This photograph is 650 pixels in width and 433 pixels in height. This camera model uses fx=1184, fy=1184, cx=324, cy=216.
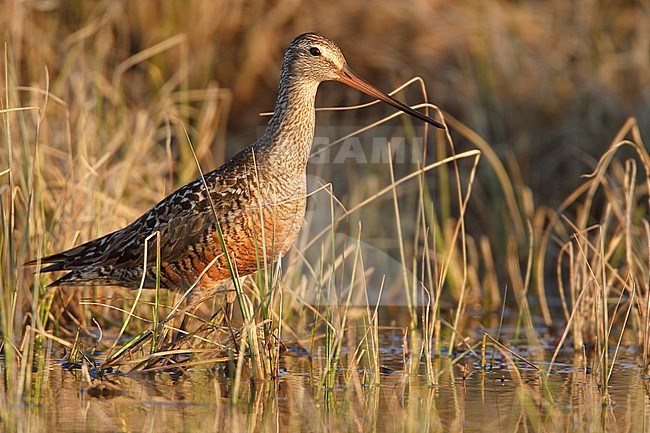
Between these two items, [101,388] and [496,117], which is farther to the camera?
[496,117]

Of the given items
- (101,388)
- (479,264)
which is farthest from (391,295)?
(101,388)

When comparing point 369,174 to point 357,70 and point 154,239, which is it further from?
point 154,239

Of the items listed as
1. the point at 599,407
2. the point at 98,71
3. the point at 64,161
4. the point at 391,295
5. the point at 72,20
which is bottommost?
the point at 599,407

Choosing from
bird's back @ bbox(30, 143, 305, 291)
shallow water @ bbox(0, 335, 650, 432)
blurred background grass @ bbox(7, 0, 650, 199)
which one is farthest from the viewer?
blurred background grass @ bbox(7, 0, 650, 199)

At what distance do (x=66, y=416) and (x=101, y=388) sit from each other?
36 cm

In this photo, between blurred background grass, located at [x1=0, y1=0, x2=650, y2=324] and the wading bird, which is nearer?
the wading bird

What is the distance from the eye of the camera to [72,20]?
33.8ft

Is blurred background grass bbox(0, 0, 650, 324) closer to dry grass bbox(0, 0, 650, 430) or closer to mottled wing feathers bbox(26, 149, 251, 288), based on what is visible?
dry grass bbox(0, 0, 650, 430)

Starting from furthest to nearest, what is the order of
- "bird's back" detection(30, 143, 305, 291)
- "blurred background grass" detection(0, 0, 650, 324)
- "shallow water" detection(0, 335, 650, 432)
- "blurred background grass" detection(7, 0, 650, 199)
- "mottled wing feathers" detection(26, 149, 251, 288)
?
"blurred background grass" detection(7, 0, 650, 199) < "blurred background grass" detection(0, 0, 650, 324) < "mottled wing feathers" detection(26, 149, 251, 288) < "bird's back" detection(30, 143, 305, 291) < "shallow water" detection(0, 335, 650, 432)

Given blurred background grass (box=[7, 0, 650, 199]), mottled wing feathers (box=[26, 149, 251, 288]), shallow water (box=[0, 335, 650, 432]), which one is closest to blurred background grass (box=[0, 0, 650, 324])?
blurred background grass (box=[7, 0, 650, 199])

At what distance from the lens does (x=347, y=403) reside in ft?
16.1

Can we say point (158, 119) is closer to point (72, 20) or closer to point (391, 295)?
point (391, 295)

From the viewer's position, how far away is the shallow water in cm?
454

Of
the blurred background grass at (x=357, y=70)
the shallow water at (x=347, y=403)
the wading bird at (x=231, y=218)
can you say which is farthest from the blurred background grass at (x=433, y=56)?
the shallow water at (x=347, y=403)
